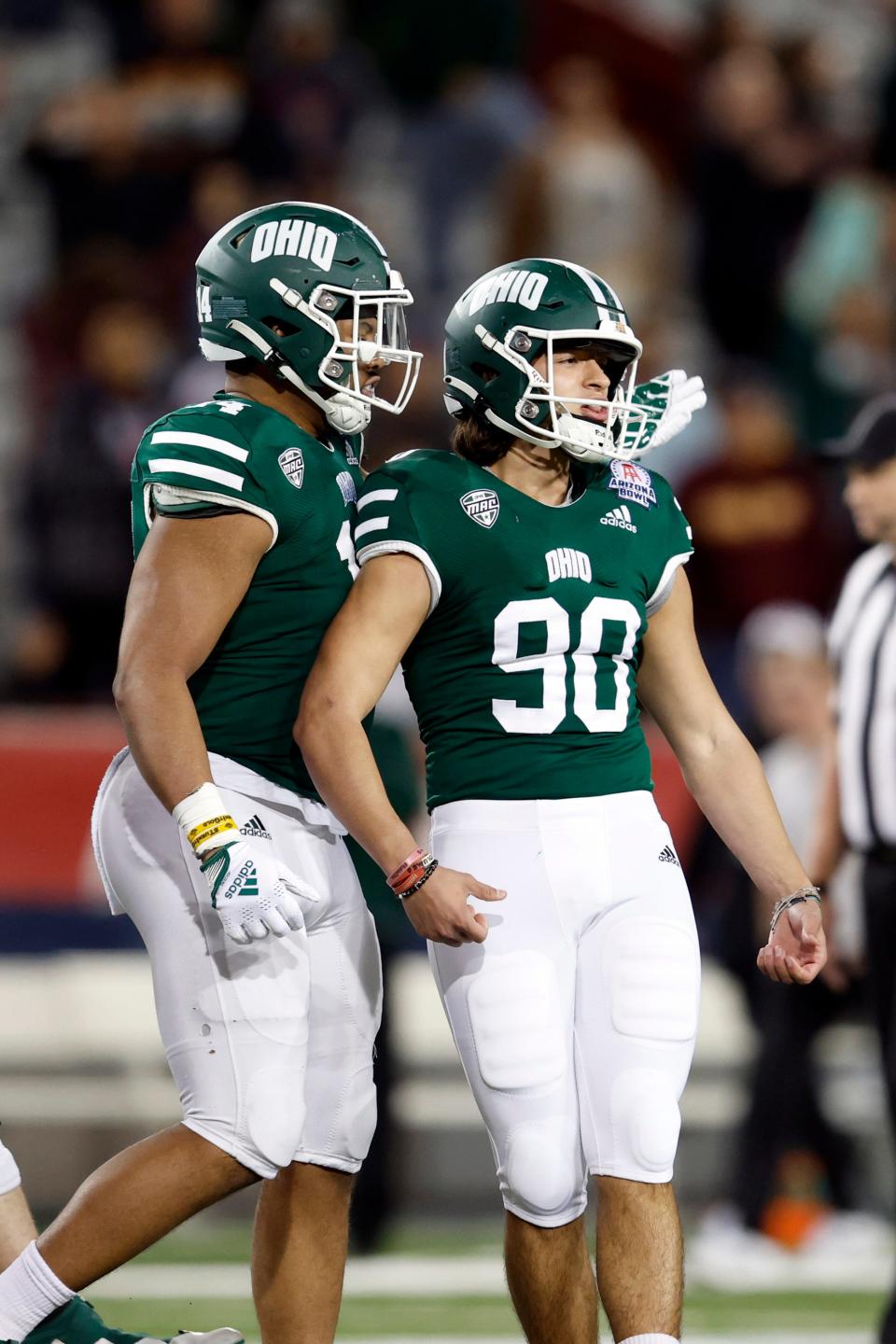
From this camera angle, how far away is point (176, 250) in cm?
862

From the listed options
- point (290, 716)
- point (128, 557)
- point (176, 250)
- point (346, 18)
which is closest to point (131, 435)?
point (128, 557)

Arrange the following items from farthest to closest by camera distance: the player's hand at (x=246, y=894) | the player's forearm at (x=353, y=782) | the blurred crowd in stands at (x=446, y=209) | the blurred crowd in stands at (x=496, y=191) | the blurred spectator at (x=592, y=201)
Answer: the blurred spectator at (x=592, y=201)
the blurred crowd in stands at (x=496, y=191)
the blurred crowd in stands at (x=446, y=209)
the player's forearm at (x=353, y=782)
the player's hand at (x=246, y=894)

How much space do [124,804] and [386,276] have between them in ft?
3.23

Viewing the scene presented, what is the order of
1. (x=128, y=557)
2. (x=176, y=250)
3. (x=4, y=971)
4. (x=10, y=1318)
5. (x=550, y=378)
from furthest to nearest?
(x=176, y=250) → (x=128, y=557) → (x=4, y=971) → (x=550, y=378) → (x=10, y=1318)

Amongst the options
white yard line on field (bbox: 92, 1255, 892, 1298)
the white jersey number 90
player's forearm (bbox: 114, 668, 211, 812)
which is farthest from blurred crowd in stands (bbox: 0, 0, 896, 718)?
player's forearm (bbox: 114, 668, 211, 812)

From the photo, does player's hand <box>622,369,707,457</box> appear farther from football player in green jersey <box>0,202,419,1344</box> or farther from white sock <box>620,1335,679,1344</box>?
white sock <box>620,1335,679,1344</box>

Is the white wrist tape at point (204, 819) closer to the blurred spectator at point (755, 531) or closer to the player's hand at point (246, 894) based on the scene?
the player's hand at point (246, 894)

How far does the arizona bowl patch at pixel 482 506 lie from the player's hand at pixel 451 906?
592mm

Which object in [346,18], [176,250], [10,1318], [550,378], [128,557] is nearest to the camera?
[10,1318]

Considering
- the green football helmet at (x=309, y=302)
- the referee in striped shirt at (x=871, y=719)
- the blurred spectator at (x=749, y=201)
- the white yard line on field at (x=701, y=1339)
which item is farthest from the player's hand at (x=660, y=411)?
the blurred spectator at (x=749, y=201)

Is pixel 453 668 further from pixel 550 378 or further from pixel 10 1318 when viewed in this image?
pixel 10 1318

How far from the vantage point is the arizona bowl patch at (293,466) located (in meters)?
3.38

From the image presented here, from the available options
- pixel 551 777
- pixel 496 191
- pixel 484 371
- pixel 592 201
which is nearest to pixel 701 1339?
pixel 551 777

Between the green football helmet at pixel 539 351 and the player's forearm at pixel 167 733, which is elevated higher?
the green football helmet at pixel 539 351
